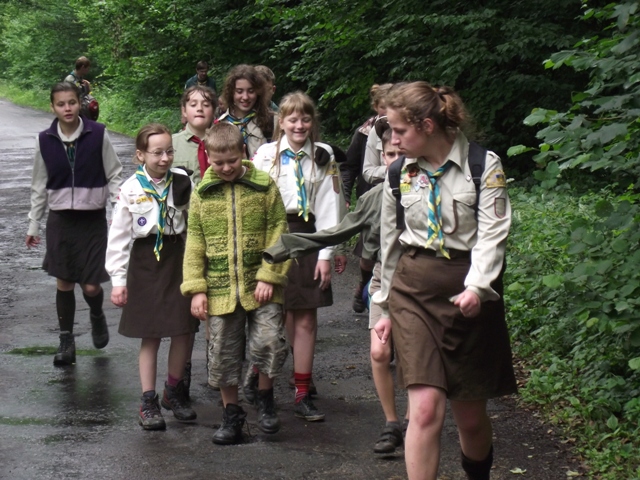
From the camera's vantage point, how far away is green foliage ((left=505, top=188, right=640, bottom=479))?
5.76 m

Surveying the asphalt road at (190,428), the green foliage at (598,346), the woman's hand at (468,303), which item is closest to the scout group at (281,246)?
the woman's hand at (468,303)

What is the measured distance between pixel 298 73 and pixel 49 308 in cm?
831

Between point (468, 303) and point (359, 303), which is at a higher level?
point (468, 303)

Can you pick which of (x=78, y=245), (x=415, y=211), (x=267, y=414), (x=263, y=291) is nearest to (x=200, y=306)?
(x=263, y=291)

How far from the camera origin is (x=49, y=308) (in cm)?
971

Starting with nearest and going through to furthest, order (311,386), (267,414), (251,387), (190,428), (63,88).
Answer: (267,414), (190,428), (251,387), (311,386), (63,88)

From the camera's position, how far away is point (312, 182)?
659 cm

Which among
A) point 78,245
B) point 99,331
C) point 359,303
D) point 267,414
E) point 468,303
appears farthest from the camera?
point 359,303

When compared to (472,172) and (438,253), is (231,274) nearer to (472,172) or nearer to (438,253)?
(438,253)

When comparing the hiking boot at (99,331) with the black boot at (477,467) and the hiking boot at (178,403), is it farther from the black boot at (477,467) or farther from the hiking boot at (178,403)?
the black boot at (477,467)

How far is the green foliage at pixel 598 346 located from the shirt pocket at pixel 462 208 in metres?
1.55

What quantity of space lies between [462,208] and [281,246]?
108 centimetres

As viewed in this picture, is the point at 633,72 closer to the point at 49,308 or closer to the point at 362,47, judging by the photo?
the point at 49,308

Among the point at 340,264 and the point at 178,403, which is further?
the point at 340,264
